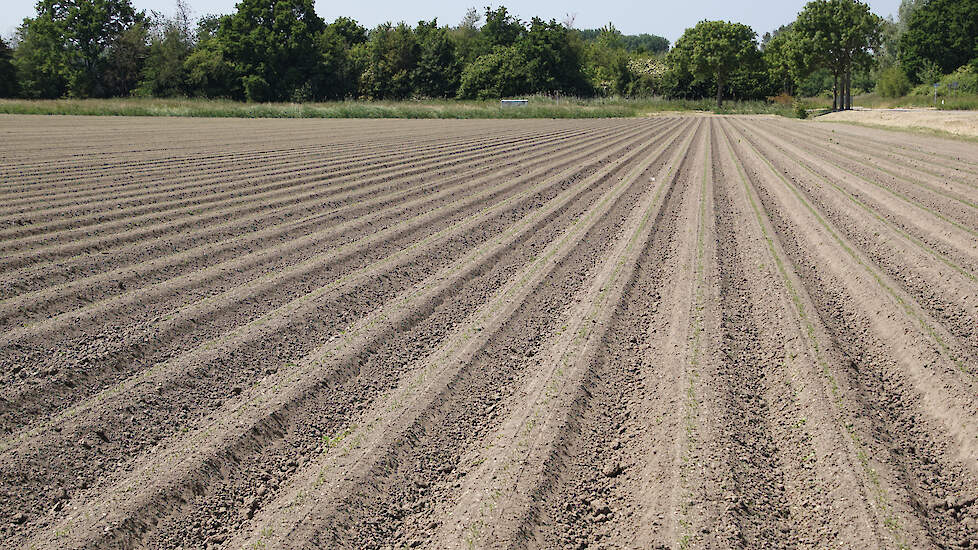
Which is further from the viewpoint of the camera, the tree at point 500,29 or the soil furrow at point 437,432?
the tree at point 500,29

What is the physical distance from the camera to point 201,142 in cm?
1784

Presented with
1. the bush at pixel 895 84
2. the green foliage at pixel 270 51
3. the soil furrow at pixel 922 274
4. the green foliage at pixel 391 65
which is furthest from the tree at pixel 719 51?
the soil furrow at pixel 922 274

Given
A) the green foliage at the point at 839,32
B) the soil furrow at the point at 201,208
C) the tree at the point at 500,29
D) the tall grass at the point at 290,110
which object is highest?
the tree at the point at 500,29

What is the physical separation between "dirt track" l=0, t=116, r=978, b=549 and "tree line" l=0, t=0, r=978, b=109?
4838cm

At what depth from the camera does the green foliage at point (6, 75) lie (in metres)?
49.1

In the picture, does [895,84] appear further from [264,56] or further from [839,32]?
[264,56]

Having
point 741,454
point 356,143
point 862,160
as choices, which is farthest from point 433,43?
point 741,454

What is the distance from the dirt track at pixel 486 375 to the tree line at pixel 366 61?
48.4 metres

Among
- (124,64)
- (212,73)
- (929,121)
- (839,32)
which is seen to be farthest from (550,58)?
(929,121)

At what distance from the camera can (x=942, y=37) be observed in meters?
58.4

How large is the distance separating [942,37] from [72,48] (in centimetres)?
7649

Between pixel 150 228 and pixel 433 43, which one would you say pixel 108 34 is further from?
pixel 150 228

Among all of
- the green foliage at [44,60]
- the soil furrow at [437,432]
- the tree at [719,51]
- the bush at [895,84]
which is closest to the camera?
the soil furrow at [437,432]

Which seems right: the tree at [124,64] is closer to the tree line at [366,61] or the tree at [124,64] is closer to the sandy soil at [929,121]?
the tree line at [366,61]
